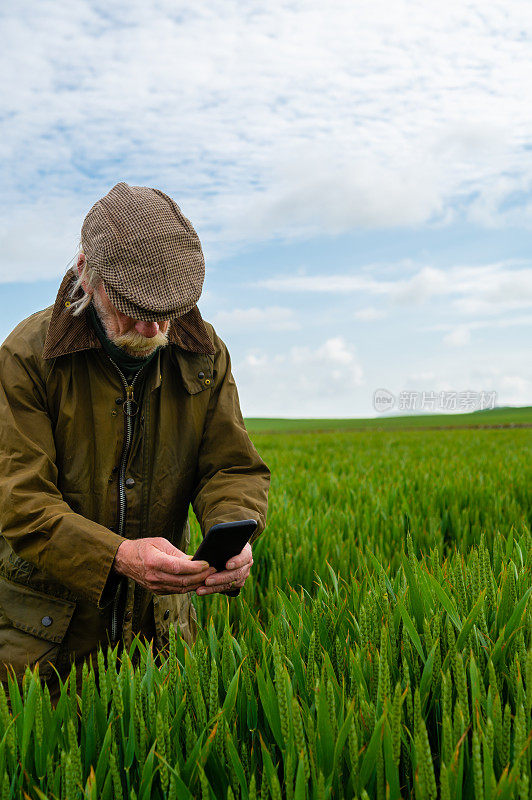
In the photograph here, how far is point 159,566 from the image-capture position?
6.59ft

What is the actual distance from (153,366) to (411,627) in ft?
4.12

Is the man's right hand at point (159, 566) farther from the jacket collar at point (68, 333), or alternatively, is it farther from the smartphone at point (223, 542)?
the jacket collar at point (68, 333)

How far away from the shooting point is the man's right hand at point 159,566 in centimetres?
201

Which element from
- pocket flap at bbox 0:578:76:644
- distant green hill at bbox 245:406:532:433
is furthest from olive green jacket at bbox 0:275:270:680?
distant green hill at bbox 245:406:532:433

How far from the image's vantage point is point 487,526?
479 centimetres

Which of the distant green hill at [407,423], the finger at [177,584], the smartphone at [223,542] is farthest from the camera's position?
the distant green hill at [407,423]

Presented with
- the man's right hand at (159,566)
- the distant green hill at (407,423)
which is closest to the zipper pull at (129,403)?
the man's right hand at (159,566)

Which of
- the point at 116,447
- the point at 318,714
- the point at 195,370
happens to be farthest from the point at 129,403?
the point at 318,714

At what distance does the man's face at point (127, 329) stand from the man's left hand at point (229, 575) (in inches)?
29.3

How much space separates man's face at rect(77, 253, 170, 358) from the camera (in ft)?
7.34

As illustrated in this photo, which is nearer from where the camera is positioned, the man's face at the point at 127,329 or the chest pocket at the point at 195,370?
the man's face at the point at 127,329

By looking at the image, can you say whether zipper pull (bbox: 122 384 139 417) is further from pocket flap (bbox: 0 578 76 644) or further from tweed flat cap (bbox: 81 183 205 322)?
pocket flap (bbox: 0 578 76 644)

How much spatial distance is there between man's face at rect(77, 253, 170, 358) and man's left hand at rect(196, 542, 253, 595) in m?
0.74

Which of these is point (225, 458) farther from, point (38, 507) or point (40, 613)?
point (40, 613)
